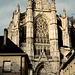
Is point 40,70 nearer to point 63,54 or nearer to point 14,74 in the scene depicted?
point 63,54

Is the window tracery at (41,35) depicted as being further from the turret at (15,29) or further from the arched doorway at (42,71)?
the turret at (15,29)

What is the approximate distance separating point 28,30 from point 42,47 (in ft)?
12.8

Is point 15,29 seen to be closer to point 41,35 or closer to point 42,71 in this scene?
point 41,35

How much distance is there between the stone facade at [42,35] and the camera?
37531mm

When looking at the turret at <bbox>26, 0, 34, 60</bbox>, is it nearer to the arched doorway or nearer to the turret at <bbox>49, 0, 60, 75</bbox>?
the arched doorway

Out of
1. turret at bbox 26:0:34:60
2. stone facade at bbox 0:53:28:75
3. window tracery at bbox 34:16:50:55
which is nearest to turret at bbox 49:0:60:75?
window tracery at bbox 34:16:50:55

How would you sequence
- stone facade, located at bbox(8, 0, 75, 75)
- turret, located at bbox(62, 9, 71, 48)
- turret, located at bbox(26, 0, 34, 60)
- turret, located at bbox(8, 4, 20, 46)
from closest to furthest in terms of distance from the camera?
1. turret, located at bbox(26, 0, 34, 60)
2. stone facade, located at bbox(8, 0, 75, 75)
3. turret, located at bbox(8, 4, 20, 46)
4. turret, located at bbox(62, 9, 71, 48)

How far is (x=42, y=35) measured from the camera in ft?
133

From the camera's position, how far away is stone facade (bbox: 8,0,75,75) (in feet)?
123

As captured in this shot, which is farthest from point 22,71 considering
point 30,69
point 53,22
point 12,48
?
point 53,22

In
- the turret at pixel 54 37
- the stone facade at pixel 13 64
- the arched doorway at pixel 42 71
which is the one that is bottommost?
the arched doorway at pixel 42 71

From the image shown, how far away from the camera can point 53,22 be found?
40.2 metres

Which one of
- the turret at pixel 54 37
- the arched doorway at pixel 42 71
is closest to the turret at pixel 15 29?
the arched doorway at pixel 42 71

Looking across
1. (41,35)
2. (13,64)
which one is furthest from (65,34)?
(13,64)
